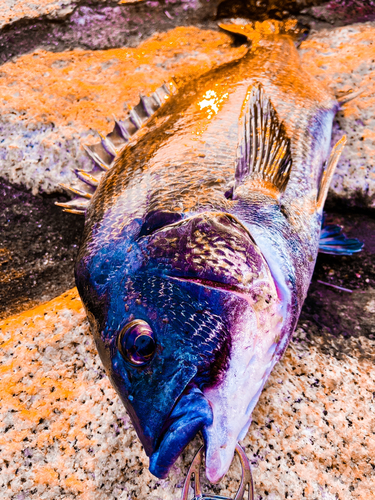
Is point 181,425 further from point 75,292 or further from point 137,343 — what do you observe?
point 75,292

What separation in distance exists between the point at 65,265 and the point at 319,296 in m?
1.52

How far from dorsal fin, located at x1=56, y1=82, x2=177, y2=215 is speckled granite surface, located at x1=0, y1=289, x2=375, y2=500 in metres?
0.73

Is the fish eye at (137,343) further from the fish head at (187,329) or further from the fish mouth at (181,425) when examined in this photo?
the fish mouth at (181,425)

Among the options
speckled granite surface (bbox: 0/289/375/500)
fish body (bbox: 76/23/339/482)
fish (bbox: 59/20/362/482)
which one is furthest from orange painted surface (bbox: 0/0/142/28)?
speckled granite surface (bbox: 0/289/375/500)

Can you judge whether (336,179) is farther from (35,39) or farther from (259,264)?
(35,39)

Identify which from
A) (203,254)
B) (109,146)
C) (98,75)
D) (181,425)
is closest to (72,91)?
(98,75)

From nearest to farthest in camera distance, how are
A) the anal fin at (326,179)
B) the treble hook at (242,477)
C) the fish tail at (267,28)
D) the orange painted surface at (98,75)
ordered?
the treble hook at (242,477) < the anal fin at (326,179) < the orange painted surface at (98,75) < the fish tail at (267,28)

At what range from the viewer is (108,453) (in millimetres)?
1342

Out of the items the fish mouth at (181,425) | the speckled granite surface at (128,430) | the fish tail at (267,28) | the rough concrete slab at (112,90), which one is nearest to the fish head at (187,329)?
the fish mouth at (181,425)

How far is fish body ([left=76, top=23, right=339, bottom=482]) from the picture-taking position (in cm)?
103

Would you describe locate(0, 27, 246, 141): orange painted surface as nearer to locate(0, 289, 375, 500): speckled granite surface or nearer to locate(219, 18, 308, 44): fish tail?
locate(219, 18, 308, 44): fish tail

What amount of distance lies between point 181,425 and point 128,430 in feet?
1.71

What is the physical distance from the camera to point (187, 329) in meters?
1.07

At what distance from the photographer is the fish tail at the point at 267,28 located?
108 inches
